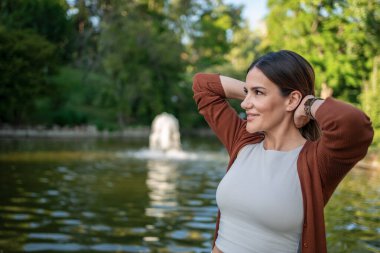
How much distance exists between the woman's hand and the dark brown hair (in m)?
0.05

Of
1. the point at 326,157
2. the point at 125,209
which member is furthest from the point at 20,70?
the point at 326,157

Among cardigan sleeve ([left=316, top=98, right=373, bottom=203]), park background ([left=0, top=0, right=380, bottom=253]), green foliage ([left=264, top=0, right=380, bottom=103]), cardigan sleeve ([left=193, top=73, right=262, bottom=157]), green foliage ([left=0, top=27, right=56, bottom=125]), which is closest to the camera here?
cardigan sleeve ([left=316, top=98, right=373, bottom=203])

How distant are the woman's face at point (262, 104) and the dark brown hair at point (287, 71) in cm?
3

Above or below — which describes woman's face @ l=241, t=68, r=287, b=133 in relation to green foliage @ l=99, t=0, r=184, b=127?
below

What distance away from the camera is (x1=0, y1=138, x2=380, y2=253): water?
6995mm

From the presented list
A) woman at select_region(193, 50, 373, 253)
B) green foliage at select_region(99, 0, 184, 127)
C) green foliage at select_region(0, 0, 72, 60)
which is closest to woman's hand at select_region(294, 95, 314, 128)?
woman at select_region(193, 50, 373, 253)

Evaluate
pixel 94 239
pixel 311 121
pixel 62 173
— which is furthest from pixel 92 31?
pixel 311 121

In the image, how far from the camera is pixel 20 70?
35.0 metres

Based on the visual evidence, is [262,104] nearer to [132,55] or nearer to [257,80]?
[257,80]

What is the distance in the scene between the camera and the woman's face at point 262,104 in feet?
7.82

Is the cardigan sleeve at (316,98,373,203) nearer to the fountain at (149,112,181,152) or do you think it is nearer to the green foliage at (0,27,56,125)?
the fountain at (149,112,181,152)

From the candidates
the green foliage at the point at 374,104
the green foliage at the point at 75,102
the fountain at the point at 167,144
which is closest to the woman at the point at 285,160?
the green foliage at the point at 374,104

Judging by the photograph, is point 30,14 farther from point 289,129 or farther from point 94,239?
point 289,129

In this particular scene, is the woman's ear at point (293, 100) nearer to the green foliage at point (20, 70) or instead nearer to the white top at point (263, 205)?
the white top at point (263, 205)
